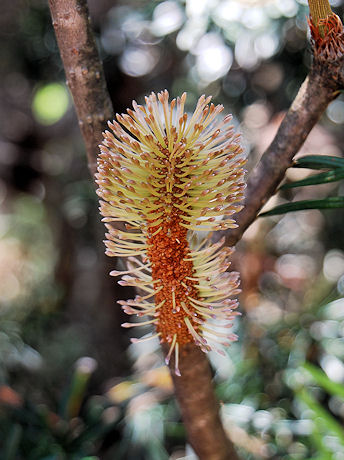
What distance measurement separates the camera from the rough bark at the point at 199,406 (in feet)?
1.16

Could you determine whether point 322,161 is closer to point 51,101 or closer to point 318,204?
point 318,204

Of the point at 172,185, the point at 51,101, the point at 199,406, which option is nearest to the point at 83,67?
the point at 172,185

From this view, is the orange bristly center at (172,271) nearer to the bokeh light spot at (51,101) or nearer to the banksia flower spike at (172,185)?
the banksia flower spike at (172,185)

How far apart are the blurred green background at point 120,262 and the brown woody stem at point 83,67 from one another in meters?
0.32

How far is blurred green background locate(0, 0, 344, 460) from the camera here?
0.60 meters

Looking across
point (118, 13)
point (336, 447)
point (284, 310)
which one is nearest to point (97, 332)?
point (284, 310)

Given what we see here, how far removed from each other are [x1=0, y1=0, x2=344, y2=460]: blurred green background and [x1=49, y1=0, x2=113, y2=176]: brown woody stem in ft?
1.06

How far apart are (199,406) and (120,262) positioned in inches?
4.8

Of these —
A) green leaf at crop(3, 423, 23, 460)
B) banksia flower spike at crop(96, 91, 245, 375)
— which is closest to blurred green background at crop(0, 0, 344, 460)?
green leaf at crop(3, 423, 23, 460)

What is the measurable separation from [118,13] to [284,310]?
0.56 m

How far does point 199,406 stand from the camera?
14.6 inches

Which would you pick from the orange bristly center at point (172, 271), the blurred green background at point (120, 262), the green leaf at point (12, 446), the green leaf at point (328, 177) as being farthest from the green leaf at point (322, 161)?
the green leaf at point (12, 446)

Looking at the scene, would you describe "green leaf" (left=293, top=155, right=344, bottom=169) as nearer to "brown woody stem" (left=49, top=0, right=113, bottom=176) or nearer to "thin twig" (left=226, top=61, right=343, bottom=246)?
"thin twig" (left=226, top=61, right=343, bottom=246)

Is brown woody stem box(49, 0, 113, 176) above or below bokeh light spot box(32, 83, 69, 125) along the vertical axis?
below
